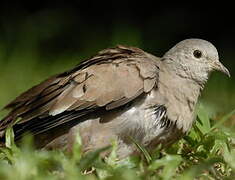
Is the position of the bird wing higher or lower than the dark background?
higher

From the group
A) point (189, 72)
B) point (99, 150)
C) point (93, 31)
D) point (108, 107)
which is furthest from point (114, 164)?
point (93, 31)

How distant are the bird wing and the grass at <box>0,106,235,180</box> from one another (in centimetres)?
28

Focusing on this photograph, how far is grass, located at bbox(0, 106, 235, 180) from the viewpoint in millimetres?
3885

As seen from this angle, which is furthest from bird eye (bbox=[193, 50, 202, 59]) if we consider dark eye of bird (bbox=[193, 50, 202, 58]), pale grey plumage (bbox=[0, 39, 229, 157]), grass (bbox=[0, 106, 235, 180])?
grass (bbox=[0, 106, 235, 180])

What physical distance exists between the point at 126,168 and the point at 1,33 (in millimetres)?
4647

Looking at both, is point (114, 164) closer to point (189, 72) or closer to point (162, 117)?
point (162, 117)

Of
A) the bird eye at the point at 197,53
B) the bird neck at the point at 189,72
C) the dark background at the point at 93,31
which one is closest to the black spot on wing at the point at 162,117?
the bird neck at the point at 189,72

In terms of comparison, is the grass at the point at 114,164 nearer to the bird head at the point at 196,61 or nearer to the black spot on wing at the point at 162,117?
the black spot on wing at the point at 162,117

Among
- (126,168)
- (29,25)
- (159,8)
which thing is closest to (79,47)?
(29,25)

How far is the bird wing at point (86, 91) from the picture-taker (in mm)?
4734

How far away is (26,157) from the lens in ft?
13.0

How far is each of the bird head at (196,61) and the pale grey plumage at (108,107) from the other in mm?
201

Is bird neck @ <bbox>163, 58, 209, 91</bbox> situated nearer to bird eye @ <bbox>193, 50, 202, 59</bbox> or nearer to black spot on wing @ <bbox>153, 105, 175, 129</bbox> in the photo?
bird eye @ <bbox>193, 50, 202, 59</bbox>

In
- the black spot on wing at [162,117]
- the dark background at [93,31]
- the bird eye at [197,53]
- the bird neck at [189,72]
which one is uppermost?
the bird eye at [197,53]
